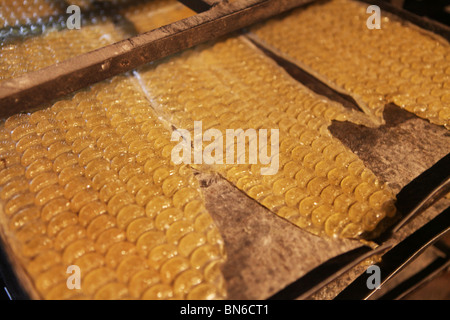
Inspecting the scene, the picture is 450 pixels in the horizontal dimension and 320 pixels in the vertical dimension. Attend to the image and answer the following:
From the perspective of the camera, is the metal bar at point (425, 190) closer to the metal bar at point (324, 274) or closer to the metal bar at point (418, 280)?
the metal bar at point (324, 274)

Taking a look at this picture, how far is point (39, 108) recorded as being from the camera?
107 inches

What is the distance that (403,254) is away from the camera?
7.48 ft

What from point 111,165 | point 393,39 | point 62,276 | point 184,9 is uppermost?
point 184,9

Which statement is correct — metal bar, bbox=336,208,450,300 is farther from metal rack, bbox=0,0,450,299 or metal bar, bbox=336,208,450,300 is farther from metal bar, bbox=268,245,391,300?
metal bar, bbox=268,245,391,300

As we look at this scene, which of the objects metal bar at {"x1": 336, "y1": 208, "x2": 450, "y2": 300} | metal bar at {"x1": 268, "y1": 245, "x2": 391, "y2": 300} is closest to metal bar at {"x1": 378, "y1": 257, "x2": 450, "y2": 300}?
metal bar at {"x1": 336, "y1": 208, "x2": 450, "y2": 300}

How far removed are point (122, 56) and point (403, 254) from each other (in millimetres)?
2683

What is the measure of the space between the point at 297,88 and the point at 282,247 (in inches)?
72.4

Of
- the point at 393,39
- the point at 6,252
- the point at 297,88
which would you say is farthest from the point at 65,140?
the point at 393,39

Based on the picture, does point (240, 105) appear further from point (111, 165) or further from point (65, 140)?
point (65, 140)

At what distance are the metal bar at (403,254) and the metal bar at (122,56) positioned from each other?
2.39 meters

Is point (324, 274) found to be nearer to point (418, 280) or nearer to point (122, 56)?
point (418, 280)

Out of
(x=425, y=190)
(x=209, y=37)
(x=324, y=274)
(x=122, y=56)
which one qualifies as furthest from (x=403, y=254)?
(x=122, y=56)

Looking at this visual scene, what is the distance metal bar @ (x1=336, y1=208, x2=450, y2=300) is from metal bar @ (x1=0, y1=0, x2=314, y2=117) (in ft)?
7.85

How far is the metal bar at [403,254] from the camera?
2141 mm
